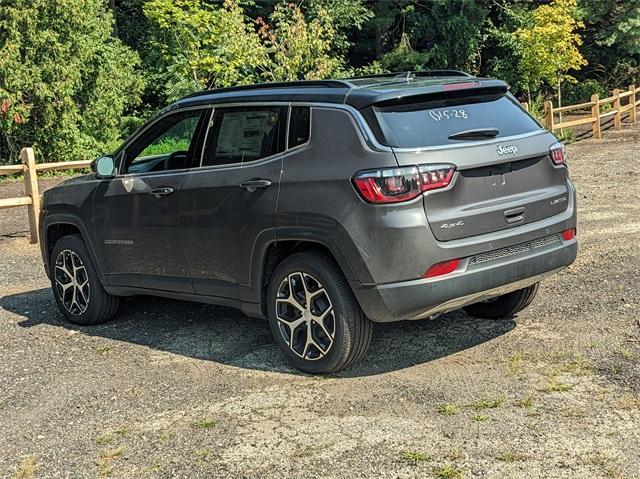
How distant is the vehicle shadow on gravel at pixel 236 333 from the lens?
5.58 meters

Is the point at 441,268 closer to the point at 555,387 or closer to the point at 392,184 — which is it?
the point at 392,184

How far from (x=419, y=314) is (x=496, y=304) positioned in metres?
1.53

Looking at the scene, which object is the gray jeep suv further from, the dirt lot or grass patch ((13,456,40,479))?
grass patch ((13,456,40,479))

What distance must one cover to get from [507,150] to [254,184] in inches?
64.3

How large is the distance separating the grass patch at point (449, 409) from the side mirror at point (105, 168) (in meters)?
3.36

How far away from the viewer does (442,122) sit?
198 inches

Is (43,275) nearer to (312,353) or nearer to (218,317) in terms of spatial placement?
(218,317)

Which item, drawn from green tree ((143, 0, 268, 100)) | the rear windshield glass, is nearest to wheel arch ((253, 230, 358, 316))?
the rear windshield glass

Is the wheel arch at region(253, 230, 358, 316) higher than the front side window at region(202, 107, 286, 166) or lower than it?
lower

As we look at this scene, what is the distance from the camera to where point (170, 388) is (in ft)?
17.2

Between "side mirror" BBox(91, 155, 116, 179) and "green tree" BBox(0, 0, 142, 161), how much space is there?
50.8 ft

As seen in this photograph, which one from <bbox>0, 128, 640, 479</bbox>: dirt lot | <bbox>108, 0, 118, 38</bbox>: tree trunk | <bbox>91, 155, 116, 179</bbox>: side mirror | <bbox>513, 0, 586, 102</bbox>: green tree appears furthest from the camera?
<bbox>108, 0, 118, 38</bbox>: tree trunk

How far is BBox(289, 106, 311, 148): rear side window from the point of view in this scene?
17.2 ft

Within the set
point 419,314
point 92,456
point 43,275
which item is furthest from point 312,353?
point 43,275
